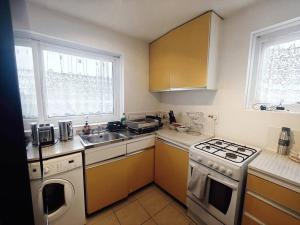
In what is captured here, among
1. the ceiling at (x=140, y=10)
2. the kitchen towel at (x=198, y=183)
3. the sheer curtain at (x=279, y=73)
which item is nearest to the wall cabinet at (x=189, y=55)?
the ceiling at (x=140, y=10)

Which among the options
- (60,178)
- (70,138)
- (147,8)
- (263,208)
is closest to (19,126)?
(60,178)

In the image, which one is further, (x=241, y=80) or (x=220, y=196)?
(x=241, y=80)

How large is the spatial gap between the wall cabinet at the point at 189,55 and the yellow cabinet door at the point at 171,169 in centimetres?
83

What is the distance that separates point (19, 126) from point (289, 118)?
1.97 meters

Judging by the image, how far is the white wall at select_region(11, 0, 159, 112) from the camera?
146cm

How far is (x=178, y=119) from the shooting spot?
2.30m

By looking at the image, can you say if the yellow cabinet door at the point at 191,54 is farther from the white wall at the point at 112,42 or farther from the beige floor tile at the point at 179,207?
the beige floor tile at the point at 179,207

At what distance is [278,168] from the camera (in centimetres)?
105

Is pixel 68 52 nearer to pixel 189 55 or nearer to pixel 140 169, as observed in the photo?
pixel 189 55

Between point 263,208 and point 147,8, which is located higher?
point 147,8

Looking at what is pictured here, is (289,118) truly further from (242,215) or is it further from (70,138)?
(70,138)

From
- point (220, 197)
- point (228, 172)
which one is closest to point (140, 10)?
point (228, 172)

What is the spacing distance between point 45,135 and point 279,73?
7.99 ft

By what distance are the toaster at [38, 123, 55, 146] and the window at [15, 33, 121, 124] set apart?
173 millimetres
